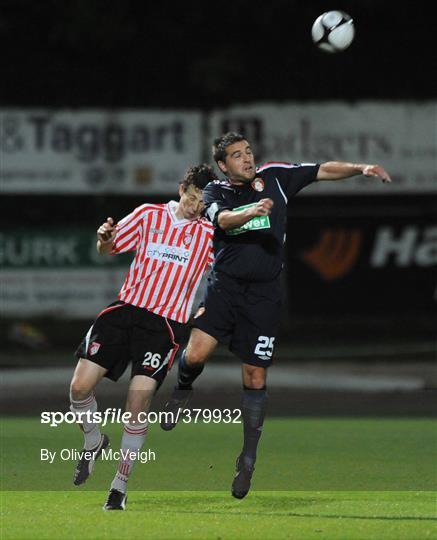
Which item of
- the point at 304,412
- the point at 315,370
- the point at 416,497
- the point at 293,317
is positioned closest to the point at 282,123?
the point at 293,317

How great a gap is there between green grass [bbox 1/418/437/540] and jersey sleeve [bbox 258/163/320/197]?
6.74ft

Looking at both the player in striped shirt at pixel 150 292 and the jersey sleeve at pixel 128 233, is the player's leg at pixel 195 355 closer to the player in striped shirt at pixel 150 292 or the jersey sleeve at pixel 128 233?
the player in striped shirt at pixel 150 292

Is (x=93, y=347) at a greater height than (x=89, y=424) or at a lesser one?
greater

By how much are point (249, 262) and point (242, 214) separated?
715 mm

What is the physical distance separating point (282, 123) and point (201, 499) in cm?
1426

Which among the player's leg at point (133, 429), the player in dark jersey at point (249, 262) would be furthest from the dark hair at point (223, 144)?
the player's leg at point (133, 429)

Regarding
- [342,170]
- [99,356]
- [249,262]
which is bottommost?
[99,356]

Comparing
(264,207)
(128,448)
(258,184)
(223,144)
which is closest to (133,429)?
(128,448)

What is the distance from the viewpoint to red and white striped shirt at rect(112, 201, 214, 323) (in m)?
8.60

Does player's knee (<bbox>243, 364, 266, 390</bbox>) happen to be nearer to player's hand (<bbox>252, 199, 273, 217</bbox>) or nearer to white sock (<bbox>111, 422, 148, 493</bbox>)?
white sock (<bbox>111, 422, 148, 493</bbox>)

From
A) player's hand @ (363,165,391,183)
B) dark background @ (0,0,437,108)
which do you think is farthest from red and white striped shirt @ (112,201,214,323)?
dark background @ (0,0,437,108)

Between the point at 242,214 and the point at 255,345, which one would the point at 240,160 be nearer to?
the point at 242,214

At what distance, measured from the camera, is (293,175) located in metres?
8.88

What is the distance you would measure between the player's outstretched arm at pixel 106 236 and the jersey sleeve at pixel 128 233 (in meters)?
0.07
